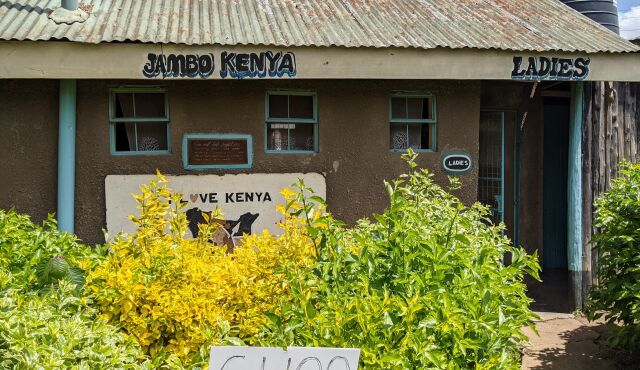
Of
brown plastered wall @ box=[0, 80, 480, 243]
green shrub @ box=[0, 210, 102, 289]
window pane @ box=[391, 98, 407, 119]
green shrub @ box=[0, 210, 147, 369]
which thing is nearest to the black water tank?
brown plastered wall @ box=[0, 80, 480, 243]

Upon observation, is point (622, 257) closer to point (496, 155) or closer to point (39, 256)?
point (496, 155)

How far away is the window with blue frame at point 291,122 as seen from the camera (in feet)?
20.5

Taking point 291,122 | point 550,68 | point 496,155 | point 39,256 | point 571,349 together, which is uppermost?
point 550,68

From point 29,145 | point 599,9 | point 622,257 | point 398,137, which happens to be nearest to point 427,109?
point 398,137

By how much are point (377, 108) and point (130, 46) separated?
2.75 m

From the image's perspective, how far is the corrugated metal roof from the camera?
18.0ft

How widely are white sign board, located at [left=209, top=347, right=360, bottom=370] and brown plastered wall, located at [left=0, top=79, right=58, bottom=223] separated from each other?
173 inches

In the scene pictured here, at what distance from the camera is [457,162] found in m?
6.54

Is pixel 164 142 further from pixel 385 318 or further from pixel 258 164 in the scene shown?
pixel 385 318

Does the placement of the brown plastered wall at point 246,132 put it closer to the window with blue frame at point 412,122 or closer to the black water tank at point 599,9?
the window with blue frame at point 412,122

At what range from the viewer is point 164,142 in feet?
20.0

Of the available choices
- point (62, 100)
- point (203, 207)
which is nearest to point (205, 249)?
point (203, 207)

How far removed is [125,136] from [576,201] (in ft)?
18.1

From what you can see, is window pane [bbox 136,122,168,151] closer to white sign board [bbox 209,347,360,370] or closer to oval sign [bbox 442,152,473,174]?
oval sign [bbox 442,152,473,174]
